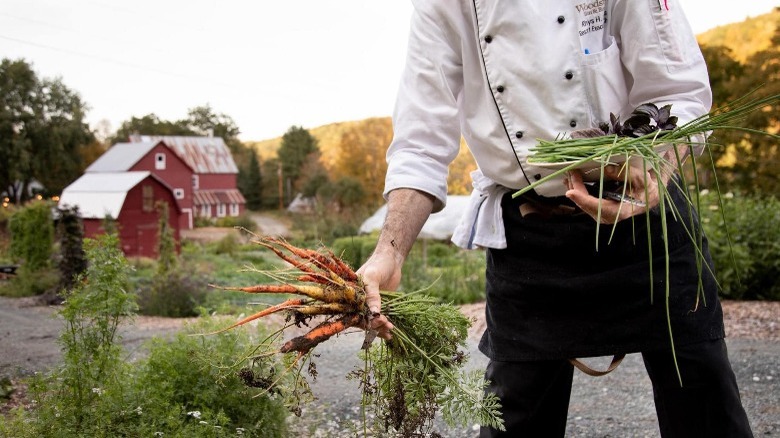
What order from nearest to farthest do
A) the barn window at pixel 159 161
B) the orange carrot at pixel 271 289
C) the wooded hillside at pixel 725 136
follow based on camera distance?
the orange carrot at pixel 271 289 < the wooded hillside at pixel 725 136 < the barn window at pixel 159 161

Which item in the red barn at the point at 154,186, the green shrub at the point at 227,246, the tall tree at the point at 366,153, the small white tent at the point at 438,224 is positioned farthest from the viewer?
the tall tree at the point at 366,153

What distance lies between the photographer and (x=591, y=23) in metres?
1.91

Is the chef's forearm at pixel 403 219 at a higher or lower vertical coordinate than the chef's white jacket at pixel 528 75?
lower

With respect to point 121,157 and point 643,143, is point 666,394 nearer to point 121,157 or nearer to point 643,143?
point 643,143

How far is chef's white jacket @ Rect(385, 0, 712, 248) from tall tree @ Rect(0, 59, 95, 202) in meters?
35.4

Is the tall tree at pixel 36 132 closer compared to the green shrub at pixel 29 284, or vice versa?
the green shrub at pixel 29 284

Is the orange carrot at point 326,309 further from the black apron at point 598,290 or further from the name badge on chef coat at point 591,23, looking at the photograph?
the name badge on chef coat at point 591,23

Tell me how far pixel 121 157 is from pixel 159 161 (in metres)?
1.67

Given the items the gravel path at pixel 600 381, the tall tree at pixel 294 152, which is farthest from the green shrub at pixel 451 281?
the tall tree at pixel 294 152

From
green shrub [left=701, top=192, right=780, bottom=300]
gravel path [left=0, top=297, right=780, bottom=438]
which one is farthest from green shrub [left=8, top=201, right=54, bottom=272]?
green shrub [left=701, top=192, right=780, bottom=300]

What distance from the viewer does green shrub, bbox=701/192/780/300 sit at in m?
8.12

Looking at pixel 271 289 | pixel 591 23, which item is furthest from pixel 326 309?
pixel 591 23

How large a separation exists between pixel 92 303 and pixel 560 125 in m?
2.19

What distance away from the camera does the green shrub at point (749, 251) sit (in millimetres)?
8125
